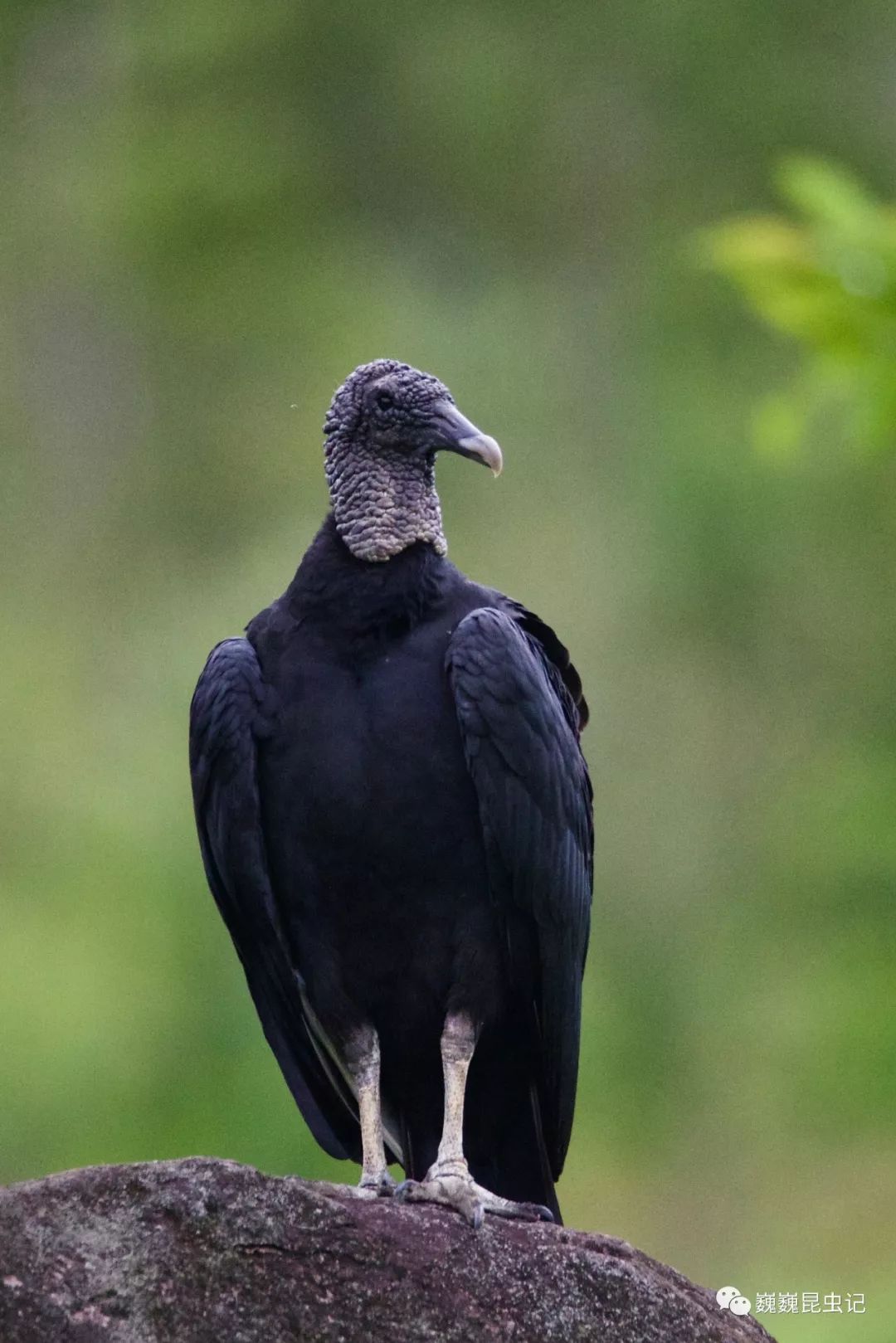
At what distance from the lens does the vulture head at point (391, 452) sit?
4105mm

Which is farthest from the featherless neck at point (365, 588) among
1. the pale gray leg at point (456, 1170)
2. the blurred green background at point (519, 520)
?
the blurred green background at point (519, 520)

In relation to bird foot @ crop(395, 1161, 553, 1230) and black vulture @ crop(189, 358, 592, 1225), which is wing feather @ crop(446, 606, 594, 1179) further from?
bird foot @ crop(395, 1161, 553, 1230)

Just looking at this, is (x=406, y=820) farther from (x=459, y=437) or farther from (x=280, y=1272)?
(x=280, y=1272)

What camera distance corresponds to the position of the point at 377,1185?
12.7 feet

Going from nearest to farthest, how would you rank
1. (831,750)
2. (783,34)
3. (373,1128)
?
(373,1128) → (831,750) → (783,34)

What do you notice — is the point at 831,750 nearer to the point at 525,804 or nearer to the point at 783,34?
the point at 783,34

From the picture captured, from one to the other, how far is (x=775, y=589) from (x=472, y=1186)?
289 inches

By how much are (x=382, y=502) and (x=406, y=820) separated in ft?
2.11

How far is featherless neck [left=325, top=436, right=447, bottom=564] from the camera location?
4.10 meters

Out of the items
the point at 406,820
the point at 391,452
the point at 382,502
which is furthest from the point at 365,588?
the point at 406,820

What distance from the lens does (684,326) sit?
11.8 m

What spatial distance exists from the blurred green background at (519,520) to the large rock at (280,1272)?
3936 mm

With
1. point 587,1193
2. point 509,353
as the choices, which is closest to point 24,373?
point 509,353

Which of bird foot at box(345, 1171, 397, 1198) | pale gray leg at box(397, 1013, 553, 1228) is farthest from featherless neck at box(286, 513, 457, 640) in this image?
bird foot at box(345, 1171, 397, 1198)
